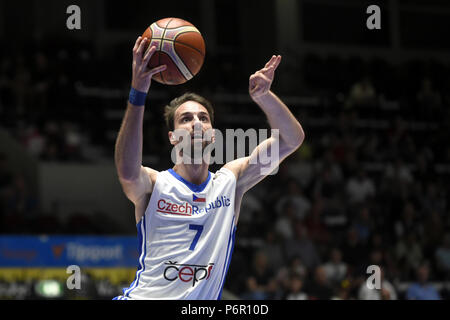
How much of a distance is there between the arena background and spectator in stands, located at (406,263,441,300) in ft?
0.08

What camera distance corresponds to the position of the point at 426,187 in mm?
13094

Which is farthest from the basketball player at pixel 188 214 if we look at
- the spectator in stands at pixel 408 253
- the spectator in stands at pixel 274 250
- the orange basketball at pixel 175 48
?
the spectator in stands at pixel 408 253

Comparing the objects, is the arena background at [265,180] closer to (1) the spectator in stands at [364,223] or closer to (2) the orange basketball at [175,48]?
(1) the spectator in stands at [364,223]

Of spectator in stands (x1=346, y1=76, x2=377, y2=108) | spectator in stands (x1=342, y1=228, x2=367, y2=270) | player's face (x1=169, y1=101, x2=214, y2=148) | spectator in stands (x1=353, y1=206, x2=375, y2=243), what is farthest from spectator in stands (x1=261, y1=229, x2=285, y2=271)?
player's face (x1=169, y1=101, x2=214, y2=148)

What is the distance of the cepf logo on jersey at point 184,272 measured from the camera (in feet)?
12.6

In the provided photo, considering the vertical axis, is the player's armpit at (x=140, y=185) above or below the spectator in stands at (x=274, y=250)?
above

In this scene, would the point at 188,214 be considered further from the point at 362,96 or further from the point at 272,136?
the point at 362,96

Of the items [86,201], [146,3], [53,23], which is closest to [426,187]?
[86,201]

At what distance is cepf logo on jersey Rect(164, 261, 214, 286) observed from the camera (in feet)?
12.6

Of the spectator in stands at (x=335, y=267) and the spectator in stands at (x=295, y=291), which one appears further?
the spectator in stands at (x=335, y=267)

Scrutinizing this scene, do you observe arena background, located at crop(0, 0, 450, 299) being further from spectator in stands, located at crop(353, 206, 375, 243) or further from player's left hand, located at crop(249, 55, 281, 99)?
player's left hand, located at crop(249, 55, 281, 99)

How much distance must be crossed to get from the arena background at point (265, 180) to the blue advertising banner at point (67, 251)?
2 cm

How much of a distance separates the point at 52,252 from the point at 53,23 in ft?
30.4

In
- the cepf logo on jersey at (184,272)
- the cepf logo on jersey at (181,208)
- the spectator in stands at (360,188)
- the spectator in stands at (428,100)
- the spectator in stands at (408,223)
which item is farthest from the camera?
the spectator in stands at (428,100)
